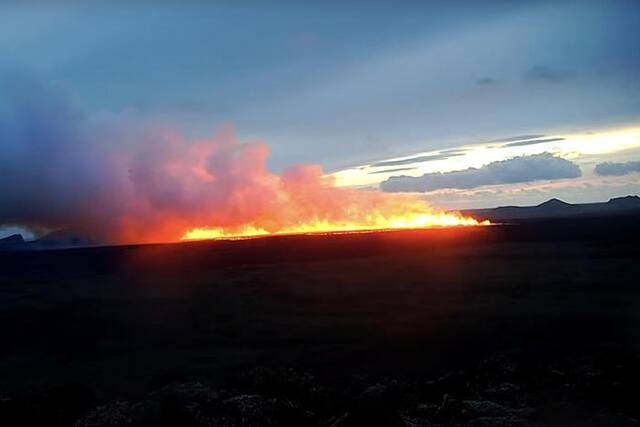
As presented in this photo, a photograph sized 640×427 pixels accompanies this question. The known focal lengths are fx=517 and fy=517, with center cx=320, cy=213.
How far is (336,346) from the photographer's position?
28422 millimetres

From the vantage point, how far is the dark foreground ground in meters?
17.4

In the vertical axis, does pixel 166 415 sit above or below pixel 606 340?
above

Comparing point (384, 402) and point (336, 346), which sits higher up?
point (384, 402)

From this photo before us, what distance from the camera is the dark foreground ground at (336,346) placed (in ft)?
57.1

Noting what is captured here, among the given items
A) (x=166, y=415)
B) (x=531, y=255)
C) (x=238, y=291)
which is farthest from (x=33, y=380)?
(x=531, y=255)

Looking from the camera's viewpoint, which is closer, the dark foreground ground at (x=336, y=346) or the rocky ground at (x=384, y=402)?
the rocky ground at (x=384, y=402)

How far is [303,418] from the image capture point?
1719 centimetres

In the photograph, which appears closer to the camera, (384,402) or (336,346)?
(384,402)

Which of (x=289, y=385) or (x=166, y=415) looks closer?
(x=166, y=415)

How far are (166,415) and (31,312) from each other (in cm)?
3415

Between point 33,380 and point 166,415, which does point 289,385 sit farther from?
point 33,380

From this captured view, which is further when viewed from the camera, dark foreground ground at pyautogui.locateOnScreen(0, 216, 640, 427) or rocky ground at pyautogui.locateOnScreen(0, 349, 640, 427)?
dark foreground ground at pyautogui.locateOnScreen(0, 216, 640, 427)

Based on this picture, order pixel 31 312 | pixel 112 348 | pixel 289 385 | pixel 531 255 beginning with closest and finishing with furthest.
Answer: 1. pixel 289 385
2. pixel 112 348
3. pixel 31 312
4. pixel 531 255

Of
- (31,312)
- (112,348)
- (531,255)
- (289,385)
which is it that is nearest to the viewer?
(289,385)
